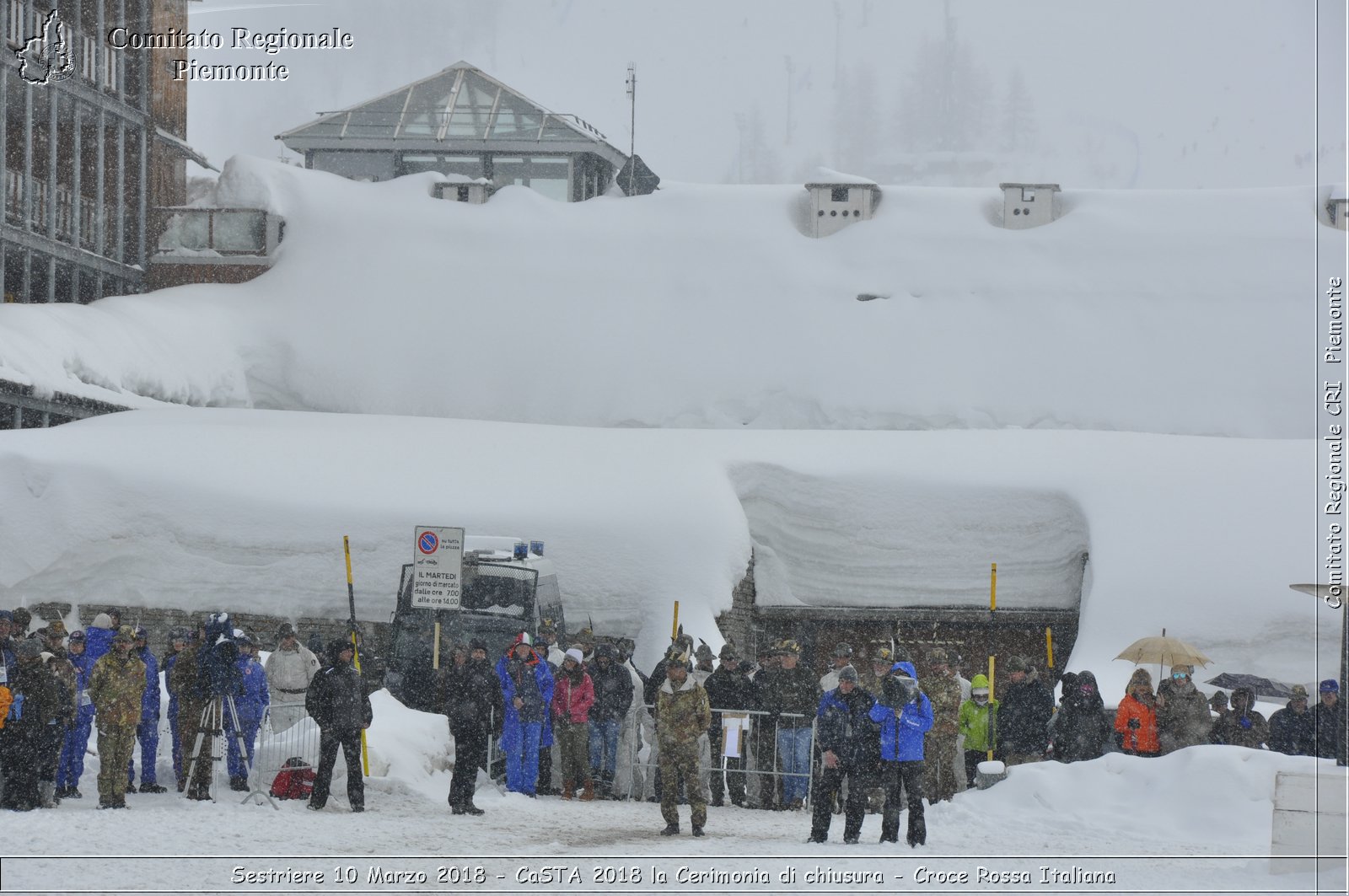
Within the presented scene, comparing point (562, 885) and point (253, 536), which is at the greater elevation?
point (253, 536)

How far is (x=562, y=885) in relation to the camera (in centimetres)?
998

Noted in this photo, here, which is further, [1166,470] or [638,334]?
[638,334]

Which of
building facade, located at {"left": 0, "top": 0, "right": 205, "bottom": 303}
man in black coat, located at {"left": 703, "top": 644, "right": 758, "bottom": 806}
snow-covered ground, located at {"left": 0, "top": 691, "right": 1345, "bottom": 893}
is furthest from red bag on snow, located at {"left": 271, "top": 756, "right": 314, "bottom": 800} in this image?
building facade, located at {"left": 0, "top": 0, "right": 205, "bottom": 303}

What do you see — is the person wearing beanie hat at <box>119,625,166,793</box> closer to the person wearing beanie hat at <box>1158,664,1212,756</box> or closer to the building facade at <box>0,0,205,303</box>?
the person wearing beanie hat at <box>1158,664,1212,756</box>

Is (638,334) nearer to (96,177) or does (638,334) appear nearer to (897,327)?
(897,327)

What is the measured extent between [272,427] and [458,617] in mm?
10185

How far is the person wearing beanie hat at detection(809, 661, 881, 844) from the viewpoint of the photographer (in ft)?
41.0

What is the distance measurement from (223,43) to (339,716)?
110 feet

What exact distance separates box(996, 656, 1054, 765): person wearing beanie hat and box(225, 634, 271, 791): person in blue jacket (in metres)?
6.90

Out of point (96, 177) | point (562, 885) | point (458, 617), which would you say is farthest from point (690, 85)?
point (562, 885)

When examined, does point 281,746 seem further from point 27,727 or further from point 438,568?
point 438,568

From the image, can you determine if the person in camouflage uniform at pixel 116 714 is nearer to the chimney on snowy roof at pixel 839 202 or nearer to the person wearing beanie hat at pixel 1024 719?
the person wearing beanie hat at pixel 1024 719

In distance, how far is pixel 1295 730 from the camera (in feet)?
50.6

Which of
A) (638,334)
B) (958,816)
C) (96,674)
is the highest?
(638,334)
